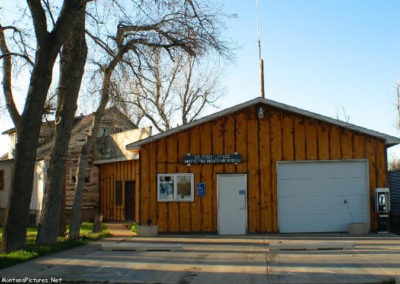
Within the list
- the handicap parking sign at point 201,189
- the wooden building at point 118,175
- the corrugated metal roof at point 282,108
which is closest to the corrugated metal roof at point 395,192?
the corrugated metal roof at point 282,108

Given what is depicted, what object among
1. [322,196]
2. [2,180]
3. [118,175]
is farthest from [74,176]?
[322,196]

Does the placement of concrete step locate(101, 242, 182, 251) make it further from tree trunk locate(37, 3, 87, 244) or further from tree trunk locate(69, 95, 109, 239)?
tree trunk locate(69, 95, 109, 239)

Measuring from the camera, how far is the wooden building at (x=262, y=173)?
17.8m

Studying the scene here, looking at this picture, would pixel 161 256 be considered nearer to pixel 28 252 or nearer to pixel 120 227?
pixel 28 252

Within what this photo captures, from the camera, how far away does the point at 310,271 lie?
10172mm

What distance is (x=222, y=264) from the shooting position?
1130 centimetres

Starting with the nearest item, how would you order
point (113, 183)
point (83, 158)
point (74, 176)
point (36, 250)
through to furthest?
point (36, 250) < point (83, 158) < point (113, 183) < point (74, 176)

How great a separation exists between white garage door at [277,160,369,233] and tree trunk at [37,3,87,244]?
748cm

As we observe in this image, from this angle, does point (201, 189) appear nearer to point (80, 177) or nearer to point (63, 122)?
point (80, 177)

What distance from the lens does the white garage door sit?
58.4 ft

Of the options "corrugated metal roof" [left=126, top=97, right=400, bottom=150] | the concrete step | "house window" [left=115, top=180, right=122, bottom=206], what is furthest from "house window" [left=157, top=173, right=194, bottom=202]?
"house window" [left=115, top=180, right=122, bottom=206]

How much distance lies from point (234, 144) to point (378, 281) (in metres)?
9.65

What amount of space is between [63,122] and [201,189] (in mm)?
5527

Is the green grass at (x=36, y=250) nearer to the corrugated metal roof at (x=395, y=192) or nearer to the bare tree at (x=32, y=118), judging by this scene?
the bare tree at (x=32, y=118)
